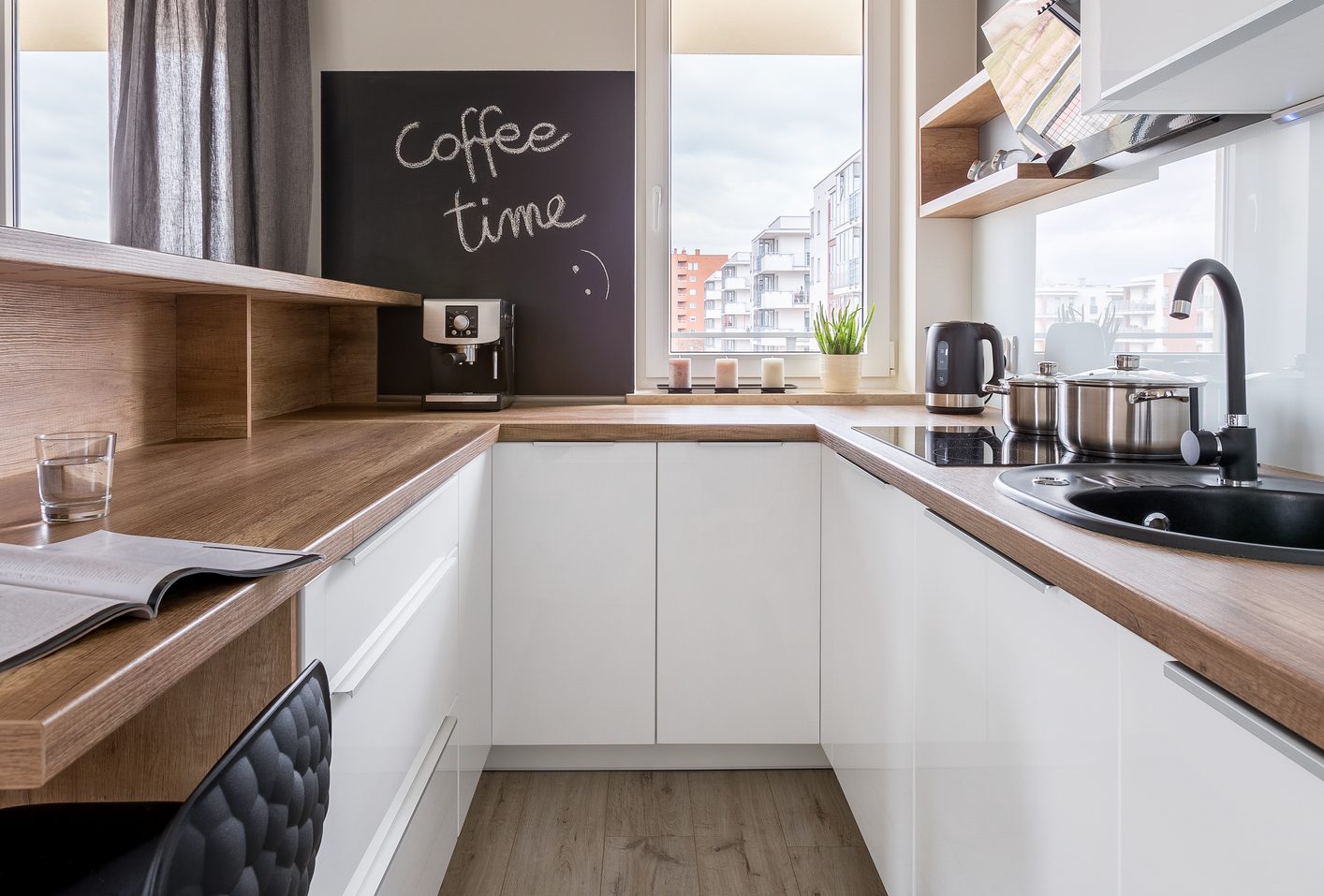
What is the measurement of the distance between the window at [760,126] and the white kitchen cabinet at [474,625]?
1.09 metres

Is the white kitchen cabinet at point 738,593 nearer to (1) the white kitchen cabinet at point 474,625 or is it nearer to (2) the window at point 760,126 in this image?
(1) the white kitchen cabinet at point 474,625

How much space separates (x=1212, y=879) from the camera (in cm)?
67

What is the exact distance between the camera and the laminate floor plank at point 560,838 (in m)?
1.85

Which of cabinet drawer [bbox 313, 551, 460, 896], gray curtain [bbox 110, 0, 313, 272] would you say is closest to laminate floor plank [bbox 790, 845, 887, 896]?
cabinet drawer [bbox 313, 551, 460, 896]

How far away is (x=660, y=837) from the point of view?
2.04 m

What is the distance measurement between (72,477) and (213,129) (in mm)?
1849

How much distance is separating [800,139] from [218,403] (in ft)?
6.38

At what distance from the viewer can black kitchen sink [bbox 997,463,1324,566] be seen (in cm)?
114

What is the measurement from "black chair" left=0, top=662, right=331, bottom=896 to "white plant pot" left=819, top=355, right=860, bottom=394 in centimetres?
225

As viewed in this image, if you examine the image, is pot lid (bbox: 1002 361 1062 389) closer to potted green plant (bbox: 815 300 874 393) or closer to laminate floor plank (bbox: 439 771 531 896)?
potted green plant (bbox: 815 300 874 393)

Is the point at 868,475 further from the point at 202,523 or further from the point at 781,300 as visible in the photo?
the point at 781,300

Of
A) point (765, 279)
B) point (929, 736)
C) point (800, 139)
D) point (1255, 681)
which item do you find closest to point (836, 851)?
point (929, 736)

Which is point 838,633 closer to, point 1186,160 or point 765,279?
point 1186,160

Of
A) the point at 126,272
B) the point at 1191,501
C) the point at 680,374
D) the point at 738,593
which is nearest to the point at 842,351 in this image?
the point at 680,374
